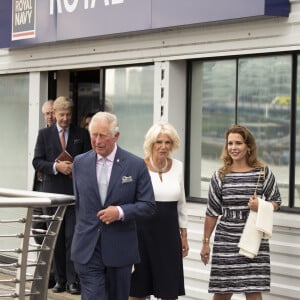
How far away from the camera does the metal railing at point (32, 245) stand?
490cm

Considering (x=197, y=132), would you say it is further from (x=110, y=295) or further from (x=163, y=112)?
(x=110, y=295)

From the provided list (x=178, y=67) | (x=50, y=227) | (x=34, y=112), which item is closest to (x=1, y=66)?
(x=34, y=112)

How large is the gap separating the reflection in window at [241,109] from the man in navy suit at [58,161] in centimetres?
124

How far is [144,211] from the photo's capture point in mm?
6379

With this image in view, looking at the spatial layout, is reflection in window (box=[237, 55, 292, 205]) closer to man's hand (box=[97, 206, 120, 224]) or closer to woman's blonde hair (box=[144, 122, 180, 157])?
woman's blonde hair (box=[144, 122, 180, 157])

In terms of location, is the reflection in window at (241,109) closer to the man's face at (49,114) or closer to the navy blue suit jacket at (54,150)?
the navy blue suit jacket at (54,150)

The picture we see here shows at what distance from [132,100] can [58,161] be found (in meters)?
1.06

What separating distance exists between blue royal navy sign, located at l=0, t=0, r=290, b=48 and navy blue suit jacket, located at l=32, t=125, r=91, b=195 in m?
1.04

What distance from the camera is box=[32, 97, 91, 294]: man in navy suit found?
934 centimetres

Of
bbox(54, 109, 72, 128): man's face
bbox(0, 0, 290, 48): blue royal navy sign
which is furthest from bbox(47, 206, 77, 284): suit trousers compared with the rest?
bbox(0, 0, 290, 48): blue royal navy sign

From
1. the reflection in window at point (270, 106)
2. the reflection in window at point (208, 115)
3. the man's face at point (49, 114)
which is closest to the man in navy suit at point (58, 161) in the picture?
the man's face at point (49, 114)

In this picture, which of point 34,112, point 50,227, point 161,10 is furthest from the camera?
point 34,112

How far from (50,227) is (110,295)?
1.25m

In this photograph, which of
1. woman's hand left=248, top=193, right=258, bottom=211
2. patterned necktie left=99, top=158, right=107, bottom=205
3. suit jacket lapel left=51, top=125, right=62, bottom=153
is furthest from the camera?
suit jacket lapel left=51, top=125, right=62, bottom=153
